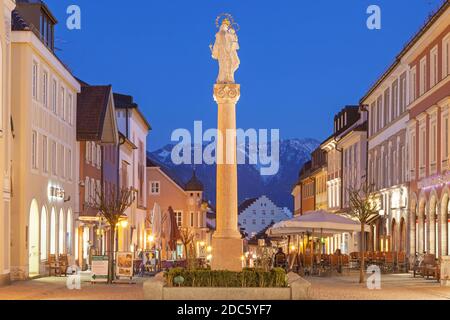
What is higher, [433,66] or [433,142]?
[433,66]

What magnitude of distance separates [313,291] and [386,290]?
2.62 m

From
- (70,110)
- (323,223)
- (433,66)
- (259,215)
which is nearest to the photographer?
(323,223)

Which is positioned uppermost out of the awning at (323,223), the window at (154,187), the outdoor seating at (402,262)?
the window at (154,187)

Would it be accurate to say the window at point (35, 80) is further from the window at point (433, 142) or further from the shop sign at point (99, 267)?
the window at point (433, 142)

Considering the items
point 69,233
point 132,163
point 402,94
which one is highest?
point 402,94

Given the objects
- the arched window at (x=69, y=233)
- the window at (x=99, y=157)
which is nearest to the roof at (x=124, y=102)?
the window at (x=99, y=157)

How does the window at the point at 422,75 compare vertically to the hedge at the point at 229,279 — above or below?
above

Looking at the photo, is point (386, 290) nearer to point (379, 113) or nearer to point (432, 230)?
point (432, 230)

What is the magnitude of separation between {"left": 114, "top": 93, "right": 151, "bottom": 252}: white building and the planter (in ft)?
136

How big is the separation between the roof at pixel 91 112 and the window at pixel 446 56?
1636 cm

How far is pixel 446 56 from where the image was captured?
42188 millimetres

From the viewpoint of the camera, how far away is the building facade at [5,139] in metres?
32.9

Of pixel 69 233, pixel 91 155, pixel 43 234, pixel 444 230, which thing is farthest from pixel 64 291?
pixel 91 155
